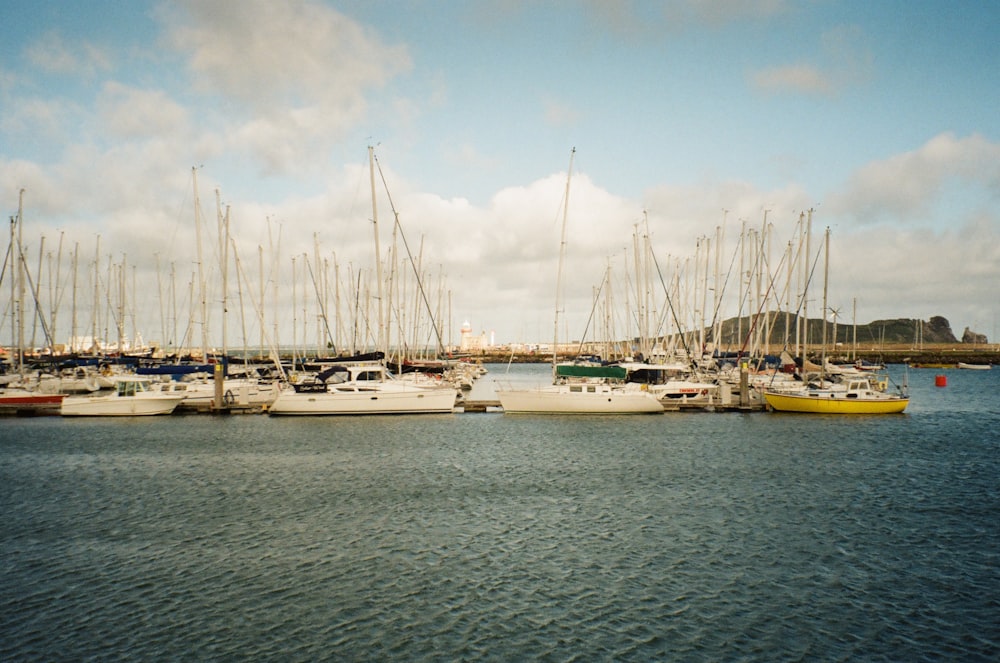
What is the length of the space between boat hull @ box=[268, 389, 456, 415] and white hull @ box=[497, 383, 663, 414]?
16.2 ft

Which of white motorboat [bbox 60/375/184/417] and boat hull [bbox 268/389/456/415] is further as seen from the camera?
white motorboat [bbox 60/375/184/417]

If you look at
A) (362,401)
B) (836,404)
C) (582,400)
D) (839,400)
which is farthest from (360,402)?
(839,400)

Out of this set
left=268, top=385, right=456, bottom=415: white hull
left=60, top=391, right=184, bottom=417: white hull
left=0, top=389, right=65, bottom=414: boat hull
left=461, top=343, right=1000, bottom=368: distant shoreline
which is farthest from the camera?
left=461, top=343, right=1000, bottom=368: distant shoreline

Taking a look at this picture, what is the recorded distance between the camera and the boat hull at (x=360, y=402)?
45344mm

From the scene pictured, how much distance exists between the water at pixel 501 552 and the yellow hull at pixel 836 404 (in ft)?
35.7

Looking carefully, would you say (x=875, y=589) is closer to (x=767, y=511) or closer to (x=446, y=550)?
(x=767, y=511)

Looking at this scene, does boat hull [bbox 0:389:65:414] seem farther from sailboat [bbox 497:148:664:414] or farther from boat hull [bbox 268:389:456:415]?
Result: sailboat [bbox 497:148:664:414]

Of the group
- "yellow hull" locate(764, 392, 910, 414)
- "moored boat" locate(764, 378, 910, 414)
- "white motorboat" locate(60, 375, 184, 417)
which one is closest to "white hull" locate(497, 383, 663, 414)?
"moored boat" locate(764, 378, 910, 414)

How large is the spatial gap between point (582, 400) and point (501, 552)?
28.2 m

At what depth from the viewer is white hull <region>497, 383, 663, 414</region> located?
1789 inches

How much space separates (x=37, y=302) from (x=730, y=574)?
6850cm

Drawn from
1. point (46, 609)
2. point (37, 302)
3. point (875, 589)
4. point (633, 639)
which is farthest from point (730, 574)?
point (37, 302)

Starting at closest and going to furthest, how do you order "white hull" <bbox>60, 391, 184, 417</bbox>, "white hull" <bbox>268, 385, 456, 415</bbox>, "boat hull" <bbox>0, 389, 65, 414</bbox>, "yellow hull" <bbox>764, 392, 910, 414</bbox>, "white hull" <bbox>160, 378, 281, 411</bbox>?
"yellow hull" <bbox>764, 392, 910, 414</bbox>, "white hull" <bbox>268, 385, 456, 415</bbox>, "white hull" <bbox>60, 391, 184, 417</bbox>, "white hull" <bbox>160, 378, 281, 411</bbox>, "boat hull" <bbox>0, 389, 65, 414</bbox>

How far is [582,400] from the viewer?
45406mm
